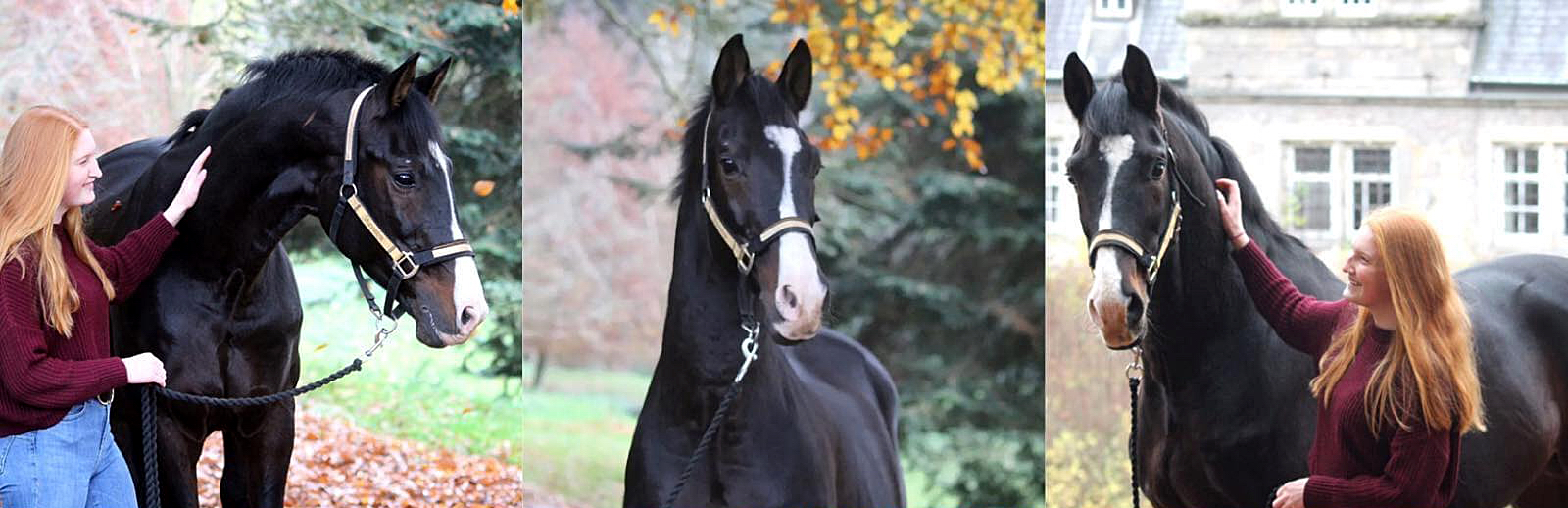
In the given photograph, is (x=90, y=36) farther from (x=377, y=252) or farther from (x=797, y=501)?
(x=797, y=501)

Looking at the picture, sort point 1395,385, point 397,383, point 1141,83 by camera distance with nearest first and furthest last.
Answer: point 1395,385
point 1141,83
point 397,383

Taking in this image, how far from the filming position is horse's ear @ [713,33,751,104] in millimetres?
4141

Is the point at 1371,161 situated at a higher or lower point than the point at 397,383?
higher

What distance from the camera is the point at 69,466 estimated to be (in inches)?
121

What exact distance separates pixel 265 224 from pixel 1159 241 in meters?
2.22

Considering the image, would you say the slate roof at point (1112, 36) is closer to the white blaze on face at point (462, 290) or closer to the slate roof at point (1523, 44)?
the slate roof at point (1523, 44)

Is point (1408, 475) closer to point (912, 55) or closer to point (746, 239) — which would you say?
point (746, 239)

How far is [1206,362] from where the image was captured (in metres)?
4.08

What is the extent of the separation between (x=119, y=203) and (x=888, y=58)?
2.98m

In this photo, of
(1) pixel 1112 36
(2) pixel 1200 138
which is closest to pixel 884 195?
Result: (1) pixel 1112 36

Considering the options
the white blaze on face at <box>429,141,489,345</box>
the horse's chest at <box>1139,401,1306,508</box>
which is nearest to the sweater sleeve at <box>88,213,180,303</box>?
the white blaze on face at <box>429,141,489,345</box>

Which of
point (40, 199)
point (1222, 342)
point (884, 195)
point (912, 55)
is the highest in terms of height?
point (912, 55)

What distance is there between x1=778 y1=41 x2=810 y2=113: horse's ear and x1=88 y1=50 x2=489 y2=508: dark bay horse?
3.37 ft

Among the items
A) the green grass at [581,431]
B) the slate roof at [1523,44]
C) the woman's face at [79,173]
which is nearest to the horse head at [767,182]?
the woman's face at [79,173]
